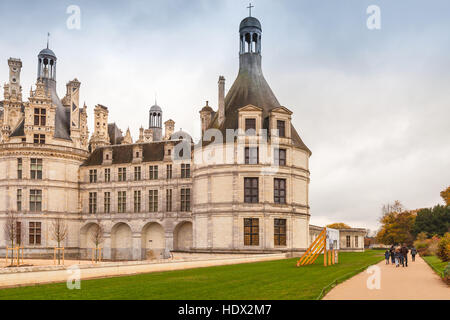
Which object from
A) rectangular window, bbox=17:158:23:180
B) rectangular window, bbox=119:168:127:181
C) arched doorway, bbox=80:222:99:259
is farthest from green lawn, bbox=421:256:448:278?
rectangular window, bbox=17:158:23:180

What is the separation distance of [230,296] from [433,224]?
246 feet

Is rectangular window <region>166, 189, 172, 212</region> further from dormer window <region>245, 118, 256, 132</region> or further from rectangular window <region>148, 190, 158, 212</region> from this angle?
dormer window <region>245, 118, 256, 132</region>

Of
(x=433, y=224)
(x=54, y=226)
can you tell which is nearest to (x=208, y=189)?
(x=54, y=226)

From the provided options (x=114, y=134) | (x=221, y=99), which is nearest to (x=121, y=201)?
(x=114, y=134)

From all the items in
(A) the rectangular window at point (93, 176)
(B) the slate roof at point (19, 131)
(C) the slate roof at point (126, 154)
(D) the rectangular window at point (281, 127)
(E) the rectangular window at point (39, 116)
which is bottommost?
(A) the rectangular window at point (93, 176)

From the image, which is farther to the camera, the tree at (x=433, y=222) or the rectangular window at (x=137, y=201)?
the tree at (x=433, y=222)

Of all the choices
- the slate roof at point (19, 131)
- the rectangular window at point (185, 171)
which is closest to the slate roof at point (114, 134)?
the slate roof at point (19, 131)

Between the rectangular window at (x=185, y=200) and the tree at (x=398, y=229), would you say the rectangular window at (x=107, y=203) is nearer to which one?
the rectangular window at (x=185, y=200)

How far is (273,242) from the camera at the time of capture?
41.8 metres

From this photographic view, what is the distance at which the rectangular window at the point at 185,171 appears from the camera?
54094 millimetres

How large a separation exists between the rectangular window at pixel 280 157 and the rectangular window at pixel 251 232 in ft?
17.8

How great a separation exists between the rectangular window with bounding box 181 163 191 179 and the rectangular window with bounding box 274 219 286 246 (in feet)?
47.8
